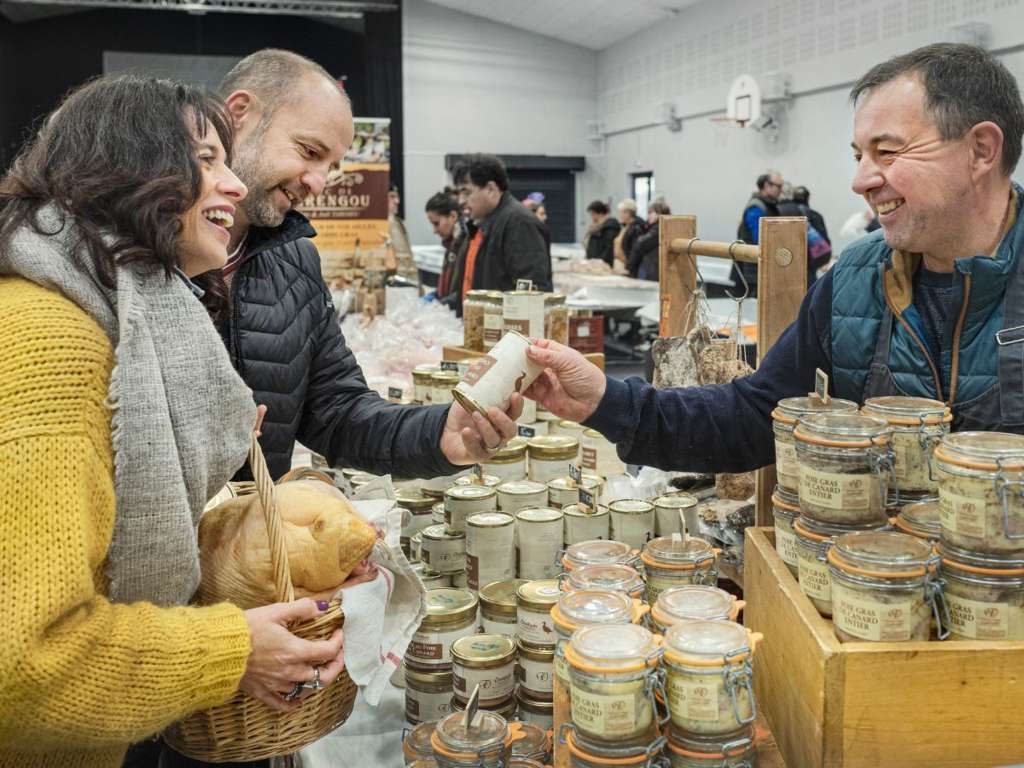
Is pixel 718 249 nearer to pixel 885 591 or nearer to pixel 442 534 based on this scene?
pixel 442 534

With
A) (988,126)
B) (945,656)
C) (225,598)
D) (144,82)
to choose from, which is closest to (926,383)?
(988,126)

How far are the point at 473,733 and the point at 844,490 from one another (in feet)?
2.14

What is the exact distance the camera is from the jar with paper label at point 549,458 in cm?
262

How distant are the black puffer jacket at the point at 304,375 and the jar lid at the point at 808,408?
0.79m

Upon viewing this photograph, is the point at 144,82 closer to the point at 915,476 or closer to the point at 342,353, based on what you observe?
the point at 342,353

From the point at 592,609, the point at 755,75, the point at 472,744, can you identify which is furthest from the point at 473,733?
the point at 755,75

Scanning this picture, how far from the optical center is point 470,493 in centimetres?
229

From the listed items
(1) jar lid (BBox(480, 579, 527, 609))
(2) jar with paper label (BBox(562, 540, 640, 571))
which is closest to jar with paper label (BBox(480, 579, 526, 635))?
(1) jar lid (BBox(480, 579, 527, 609))

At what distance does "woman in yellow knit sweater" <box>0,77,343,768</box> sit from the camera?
1.06 meters

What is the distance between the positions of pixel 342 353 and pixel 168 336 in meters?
1.09

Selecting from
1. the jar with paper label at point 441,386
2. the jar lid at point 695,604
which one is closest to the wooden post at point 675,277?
the jar with paper label at point 441,386

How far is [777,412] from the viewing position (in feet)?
5.20

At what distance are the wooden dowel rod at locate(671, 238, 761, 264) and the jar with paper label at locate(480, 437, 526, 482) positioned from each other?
0.74 meters

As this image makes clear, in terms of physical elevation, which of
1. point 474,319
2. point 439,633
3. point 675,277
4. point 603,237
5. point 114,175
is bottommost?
point 439,633
